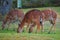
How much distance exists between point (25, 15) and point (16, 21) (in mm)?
126

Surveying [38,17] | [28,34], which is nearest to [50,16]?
[38,17]

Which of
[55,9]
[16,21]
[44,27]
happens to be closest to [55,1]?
[55,9]

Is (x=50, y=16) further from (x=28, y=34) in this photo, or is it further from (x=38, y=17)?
(x=28, y=34)

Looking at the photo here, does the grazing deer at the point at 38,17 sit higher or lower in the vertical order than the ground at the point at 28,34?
higher

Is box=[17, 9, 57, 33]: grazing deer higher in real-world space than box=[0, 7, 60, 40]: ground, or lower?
higher

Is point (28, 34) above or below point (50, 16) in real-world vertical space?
below

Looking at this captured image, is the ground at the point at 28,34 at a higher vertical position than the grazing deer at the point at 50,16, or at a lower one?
lower

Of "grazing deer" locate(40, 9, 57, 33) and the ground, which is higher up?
"grazing deer" locate(40, 9, 57, 33)

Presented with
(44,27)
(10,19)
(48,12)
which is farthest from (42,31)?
(10,19)

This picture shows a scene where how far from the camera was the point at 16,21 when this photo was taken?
269cm

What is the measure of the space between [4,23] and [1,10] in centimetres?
16

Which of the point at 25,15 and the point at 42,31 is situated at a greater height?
the point at 25,15

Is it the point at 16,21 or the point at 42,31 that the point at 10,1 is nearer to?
the point at 16,21

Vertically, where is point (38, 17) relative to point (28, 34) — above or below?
above
